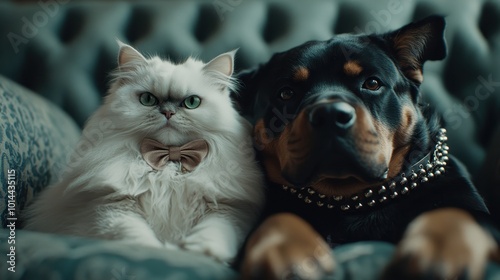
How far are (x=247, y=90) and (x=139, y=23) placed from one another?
28.9 inches

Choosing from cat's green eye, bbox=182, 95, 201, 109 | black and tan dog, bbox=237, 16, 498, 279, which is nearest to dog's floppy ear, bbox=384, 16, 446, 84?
black and tan dog, bbox=237, 16, 498, 279

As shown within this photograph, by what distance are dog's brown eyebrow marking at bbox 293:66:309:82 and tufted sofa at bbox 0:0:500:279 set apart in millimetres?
572

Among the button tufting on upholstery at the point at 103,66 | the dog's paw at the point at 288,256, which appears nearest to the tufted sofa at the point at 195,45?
the button tufting on upholstery at the point at 103,66

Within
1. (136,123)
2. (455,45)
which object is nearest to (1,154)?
(136,123)

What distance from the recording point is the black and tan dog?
3.06 ft

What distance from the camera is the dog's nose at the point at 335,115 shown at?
3.04 ft

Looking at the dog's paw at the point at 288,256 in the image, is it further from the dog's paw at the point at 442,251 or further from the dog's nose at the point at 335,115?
the dog's nose at the point at 335,115

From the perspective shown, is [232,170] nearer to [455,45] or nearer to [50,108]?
[50,108]

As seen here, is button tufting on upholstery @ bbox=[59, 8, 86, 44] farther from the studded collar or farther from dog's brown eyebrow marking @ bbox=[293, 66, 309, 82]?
the studded collar

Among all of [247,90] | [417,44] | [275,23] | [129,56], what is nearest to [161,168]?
[129,56]

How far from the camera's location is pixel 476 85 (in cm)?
160

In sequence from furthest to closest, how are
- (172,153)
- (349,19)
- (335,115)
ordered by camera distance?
1. (349,19)
2. (172,153)
3. (335,115)

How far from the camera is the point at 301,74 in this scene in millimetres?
1120

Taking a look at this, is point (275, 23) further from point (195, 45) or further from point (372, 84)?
point (372, 84)
